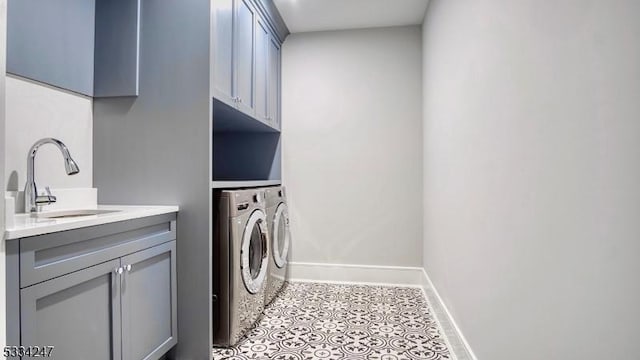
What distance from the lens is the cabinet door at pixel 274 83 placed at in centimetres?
304

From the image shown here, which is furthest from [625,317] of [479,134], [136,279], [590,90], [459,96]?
[136,279]

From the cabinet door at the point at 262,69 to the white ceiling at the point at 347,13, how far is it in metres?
0.29

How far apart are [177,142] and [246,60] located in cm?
92

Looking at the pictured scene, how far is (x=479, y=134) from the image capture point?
63.3 inches

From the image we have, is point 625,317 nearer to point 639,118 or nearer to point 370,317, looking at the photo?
point 639,118

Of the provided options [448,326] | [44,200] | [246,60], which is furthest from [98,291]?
[448,326]

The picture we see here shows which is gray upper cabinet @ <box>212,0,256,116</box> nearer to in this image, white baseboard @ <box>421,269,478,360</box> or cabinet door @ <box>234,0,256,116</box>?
cabinet door @ <box>234,0,256,116</box>

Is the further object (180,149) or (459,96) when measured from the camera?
(459,96)

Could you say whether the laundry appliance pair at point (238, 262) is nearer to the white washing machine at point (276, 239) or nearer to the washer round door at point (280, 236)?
the white washing machine at point (276, 239)

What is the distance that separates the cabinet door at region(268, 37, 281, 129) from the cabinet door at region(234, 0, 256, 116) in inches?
19.2

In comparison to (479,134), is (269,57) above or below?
above

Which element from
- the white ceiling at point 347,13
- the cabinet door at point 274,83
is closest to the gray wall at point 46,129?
the cabinet door at point 274,83

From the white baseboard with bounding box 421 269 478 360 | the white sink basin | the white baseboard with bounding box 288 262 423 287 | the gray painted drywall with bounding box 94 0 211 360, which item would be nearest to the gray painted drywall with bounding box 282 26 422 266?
the white baseboard with bounding box 288 262 423 287

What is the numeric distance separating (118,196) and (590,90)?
6.85ft
